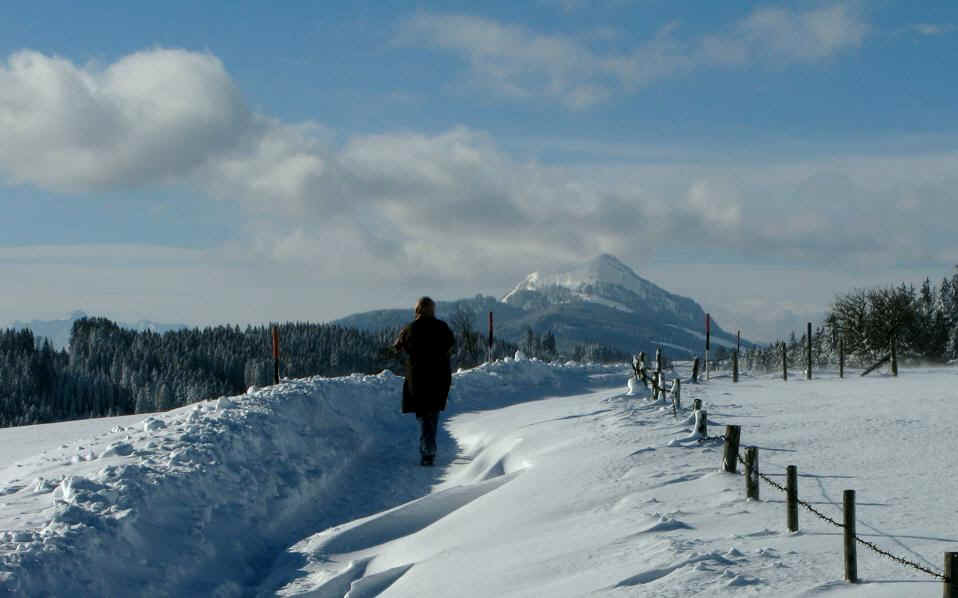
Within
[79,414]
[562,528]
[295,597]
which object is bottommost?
[79,414]

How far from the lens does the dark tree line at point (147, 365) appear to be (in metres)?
93.1

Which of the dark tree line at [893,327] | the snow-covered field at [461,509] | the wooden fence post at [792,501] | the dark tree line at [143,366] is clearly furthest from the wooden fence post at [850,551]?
the dark tree line at [143,366]

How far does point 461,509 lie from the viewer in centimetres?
988

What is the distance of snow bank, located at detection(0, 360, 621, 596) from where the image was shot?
7324 millimetres

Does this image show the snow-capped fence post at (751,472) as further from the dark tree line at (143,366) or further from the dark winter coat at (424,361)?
the dark tree line at (143,366)

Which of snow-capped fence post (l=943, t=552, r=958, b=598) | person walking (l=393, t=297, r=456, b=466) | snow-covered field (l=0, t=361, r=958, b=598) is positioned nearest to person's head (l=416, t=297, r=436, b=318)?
person walking (l=393, t=297, r=456, b=466)

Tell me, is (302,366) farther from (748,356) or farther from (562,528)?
(562,528)

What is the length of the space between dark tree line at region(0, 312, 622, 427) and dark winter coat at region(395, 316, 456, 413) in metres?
64.0

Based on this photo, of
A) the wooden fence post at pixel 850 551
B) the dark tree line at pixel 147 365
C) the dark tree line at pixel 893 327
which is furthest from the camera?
the dark tree line at pixel 147 365

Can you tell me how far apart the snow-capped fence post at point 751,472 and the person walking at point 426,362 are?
19.6ft

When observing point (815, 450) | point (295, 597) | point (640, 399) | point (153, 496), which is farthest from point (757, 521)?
point (640, 399)

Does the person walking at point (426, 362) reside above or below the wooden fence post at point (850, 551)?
above

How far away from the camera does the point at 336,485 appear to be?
12.6m

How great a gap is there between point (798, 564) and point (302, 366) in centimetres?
10625
